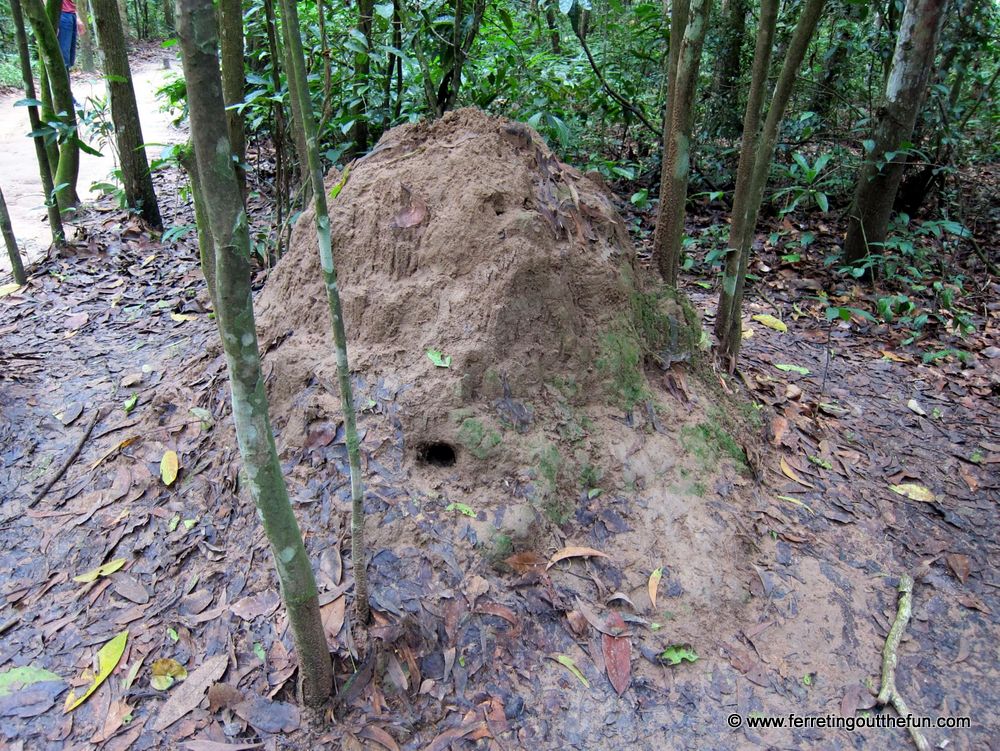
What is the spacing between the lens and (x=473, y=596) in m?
2.73

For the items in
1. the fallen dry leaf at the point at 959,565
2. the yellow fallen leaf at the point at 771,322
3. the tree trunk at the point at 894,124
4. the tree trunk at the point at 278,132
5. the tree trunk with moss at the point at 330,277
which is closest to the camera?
the tree trunk with moss at the point at 330,277

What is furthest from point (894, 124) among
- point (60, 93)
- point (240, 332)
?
point (60, 93)

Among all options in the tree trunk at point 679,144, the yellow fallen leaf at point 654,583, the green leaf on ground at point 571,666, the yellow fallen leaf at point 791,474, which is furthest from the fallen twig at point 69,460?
the yellow fallen leaf at point 791,474

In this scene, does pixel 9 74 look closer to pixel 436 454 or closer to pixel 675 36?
pixel 675 36

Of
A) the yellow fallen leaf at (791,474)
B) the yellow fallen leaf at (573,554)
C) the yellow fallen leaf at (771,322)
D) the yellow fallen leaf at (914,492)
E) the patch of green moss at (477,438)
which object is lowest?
the yellow fallen leaf at (914,492)

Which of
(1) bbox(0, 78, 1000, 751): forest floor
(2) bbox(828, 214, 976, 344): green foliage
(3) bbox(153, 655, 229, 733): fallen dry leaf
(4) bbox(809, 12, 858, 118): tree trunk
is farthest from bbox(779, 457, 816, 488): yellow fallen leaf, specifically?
(4) bbox(809, 12, 858, 118): tree trunk

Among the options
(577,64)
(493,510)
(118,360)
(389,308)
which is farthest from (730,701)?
(577,64)

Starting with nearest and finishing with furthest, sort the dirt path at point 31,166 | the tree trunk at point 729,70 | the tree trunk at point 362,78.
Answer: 1. the tree trunk at point 362,78
2. the dirt path at point 31,166
3. the tree trunk at point 729,70

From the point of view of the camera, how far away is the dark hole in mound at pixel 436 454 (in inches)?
121

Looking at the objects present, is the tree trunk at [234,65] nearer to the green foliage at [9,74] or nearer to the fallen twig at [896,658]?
the fallen twig at [896,658]

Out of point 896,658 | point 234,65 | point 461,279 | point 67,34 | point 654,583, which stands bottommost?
point 896,658

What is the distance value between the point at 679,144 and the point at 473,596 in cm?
262

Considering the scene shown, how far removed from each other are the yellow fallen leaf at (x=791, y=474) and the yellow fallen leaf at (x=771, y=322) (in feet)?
6.75

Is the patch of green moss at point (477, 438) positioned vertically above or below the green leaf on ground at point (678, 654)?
above
